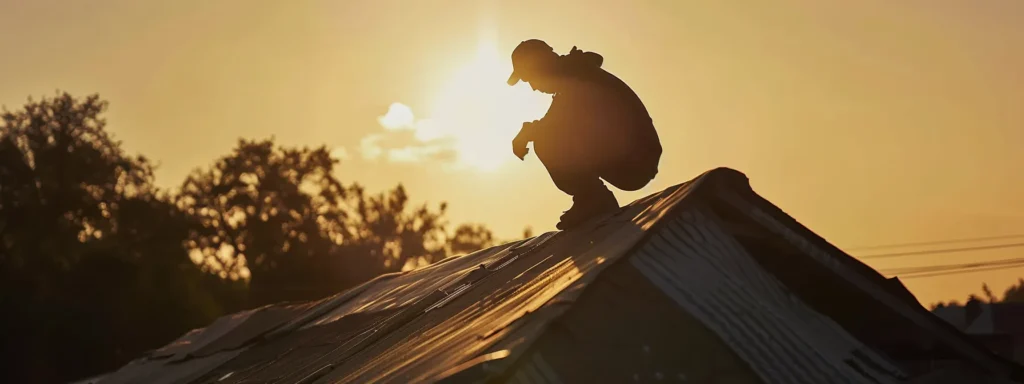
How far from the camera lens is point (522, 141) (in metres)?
10.9

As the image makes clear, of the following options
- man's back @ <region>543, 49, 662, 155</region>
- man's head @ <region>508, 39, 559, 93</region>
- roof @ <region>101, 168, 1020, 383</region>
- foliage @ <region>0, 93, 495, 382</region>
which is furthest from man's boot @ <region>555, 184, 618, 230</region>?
foliage @ <region>0, 93, 495, 382</region>

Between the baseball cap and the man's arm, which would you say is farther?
the man's arm

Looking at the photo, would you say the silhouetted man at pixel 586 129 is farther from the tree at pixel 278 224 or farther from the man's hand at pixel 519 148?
the tree at pixel 278 224

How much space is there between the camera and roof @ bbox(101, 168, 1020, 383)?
21.8ft

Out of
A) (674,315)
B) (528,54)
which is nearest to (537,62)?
(528,54)

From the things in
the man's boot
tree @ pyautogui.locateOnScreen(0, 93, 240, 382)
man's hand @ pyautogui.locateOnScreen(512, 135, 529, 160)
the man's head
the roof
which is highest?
tree @ pyautogui.locateOnScreen(0, 93, 240, 382)

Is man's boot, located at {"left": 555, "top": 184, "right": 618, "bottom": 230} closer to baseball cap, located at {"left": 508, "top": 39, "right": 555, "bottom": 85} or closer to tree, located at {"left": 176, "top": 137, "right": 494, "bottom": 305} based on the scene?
baseball cap, located at {"left": 508, "top": 39, "right": 555, "bottom": 85}

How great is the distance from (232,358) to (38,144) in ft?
185

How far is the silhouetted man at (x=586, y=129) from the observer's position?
402 inches

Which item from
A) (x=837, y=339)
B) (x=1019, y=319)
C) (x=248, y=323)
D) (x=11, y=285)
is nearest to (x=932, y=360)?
(x=837, y=339)

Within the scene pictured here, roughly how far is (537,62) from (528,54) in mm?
95

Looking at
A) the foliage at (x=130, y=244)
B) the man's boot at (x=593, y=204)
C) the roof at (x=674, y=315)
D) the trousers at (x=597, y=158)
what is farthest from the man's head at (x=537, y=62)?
the foliage at (x=130, y=244)

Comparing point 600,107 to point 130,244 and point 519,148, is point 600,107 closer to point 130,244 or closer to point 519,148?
point 519,148

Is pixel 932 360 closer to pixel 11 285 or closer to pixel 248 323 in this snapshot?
pixel 248 323
